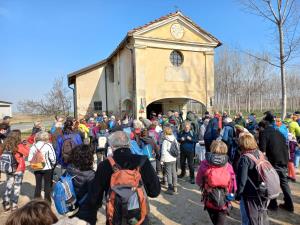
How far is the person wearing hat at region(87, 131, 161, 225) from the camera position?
2.59 metres

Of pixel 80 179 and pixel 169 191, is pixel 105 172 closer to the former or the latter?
pixel 80 179

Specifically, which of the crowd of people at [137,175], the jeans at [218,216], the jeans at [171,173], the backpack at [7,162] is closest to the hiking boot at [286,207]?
the crowd of people at [137,175]

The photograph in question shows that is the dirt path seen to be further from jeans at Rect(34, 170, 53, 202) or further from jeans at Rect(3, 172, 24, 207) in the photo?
jeans at Rect(34, 170, 53, 202)

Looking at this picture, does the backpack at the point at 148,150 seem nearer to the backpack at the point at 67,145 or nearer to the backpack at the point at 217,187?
the backpack at the point at 67,145

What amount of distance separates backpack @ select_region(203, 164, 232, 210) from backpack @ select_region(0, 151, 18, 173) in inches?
164

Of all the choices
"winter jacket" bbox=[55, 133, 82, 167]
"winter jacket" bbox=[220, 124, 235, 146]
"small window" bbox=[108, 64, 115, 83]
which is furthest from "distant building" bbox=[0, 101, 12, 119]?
"winter jacket" bbox=[220, 124, 235, 146]

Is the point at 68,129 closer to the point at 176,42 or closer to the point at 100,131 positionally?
the point at 100,131

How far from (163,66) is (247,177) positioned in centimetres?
1406

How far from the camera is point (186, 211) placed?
5328mm

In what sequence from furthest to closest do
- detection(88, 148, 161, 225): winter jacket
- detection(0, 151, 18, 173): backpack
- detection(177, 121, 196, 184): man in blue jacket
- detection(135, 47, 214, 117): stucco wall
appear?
1. detection(135, 47, 214, 117): stucco wall
2. detection(177, 121, 196, 184): man in blue jacket
3. detection(0, 151, 18, 173): backpack
4. detection(88, 148, 161, 225): winter jacket

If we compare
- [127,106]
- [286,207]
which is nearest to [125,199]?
[286,207]

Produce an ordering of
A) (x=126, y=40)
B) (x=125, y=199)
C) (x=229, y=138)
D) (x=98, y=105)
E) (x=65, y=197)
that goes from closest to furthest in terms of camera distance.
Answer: (x=125, y=199)
(x=65, y=197)
(x=229, y=138)
(x=126, y=40)
(x=98, y=105)

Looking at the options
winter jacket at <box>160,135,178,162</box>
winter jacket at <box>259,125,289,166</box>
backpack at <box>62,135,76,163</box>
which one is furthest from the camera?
winter jacket at <box>160,135,178,162</box>

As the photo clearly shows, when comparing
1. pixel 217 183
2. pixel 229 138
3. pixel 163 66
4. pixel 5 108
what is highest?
pixel 163 66
